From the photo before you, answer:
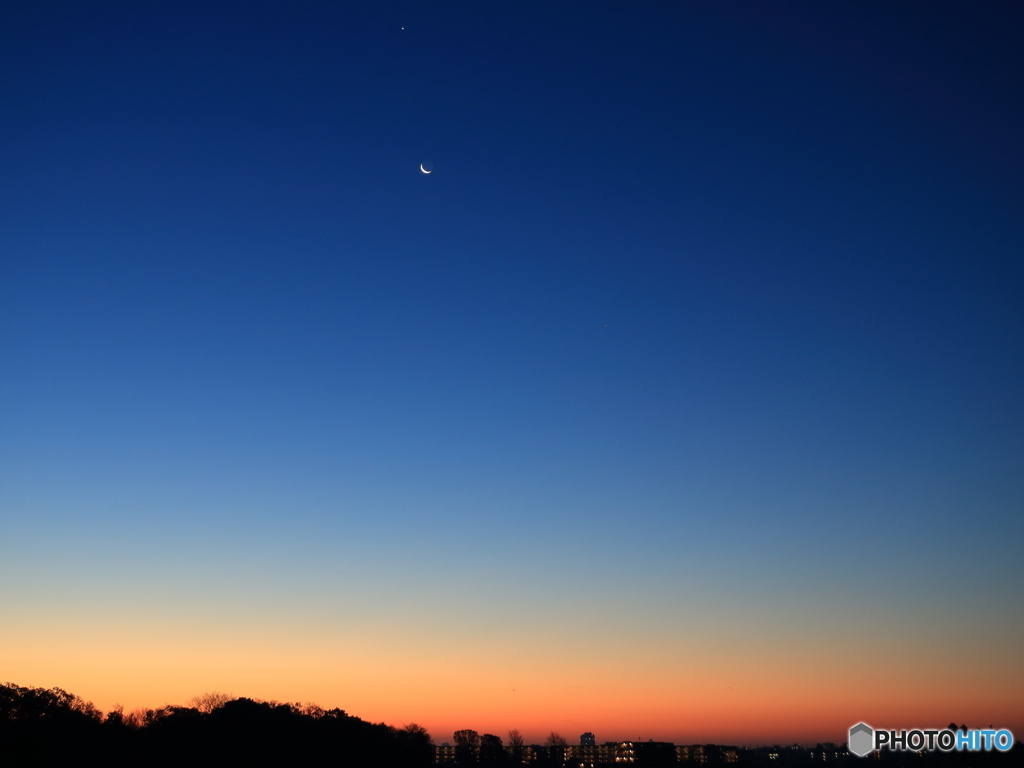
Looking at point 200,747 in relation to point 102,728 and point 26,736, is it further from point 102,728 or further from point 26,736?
point 26,736

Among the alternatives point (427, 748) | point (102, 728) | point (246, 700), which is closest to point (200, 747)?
point (102, 728)

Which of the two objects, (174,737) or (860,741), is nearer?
(860,741)

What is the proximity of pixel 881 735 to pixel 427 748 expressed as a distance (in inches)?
5878

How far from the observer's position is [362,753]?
163 metres

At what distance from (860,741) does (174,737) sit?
96.5 m

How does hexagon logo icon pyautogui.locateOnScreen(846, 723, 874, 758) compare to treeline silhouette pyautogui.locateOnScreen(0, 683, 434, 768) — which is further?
treeline silhouette pyautogui.locateOnScreen(0, 683, 434, 768)

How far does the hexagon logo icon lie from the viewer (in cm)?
8344

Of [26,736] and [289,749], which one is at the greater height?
[26,736]

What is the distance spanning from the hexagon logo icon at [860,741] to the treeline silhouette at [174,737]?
293ft

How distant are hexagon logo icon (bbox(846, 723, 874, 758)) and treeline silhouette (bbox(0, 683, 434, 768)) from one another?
8918 cm

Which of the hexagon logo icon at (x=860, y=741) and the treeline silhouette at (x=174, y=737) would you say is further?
the treeline silhouette at (x=174, y=737)

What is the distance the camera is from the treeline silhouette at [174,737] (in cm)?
9775

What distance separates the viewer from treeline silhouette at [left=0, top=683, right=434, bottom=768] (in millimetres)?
97750

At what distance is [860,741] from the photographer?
88.0 metres
